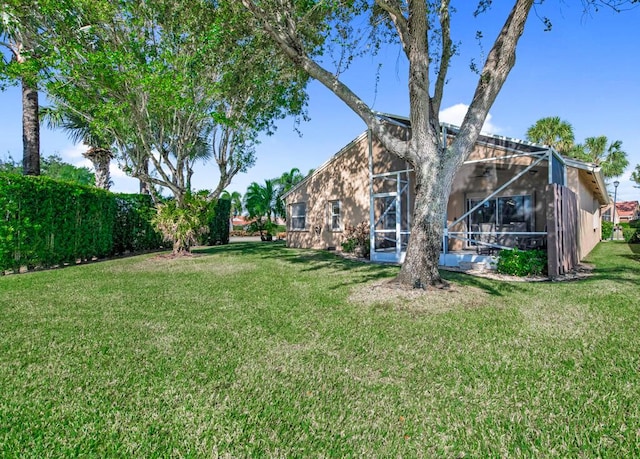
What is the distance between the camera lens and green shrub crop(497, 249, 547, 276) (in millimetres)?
8469

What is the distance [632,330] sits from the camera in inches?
173

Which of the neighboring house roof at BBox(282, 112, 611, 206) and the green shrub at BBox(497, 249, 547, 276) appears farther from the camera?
the neighboring house roof at BBox(282, 112, 611, 206)

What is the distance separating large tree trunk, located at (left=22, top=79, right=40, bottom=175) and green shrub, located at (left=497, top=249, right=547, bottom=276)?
14887mm

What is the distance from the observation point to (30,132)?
11.1 m

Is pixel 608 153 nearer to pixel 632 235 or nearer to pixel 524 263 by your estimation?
pixel 632 235

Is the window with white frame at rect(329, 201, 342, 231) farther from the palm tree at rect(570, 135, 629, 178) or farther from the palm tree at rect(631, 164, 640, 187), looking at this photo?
the palm tree at rect(631, 164, 640, 187)

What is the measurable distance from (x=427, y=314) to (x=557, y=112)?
28034mm

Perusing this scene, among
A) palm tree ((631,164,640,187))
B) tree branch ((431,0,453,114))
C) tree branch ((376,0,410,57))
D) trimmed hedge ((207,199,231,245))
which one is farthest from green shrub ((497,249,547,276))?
palm tree ((631,164,640,187))

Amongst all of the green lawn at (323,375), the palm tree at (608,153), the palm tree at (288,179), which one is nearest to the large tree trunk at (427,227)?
the green lawn at (323,375)

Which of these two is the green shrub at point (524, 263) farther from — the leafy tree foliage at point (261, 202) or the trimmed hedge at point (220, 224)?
the leafy tree foliage at point (261, 202)

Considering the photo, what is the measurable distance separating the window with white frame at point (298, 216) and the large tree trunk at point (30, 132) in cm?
1043

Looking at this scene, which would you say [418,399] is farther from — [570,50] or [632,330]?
[570,50]

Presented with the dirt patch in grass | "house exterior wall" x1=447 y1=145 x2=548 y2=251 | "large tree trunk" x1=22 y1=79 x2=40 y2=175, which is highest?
"large tree trunk" x1=22 y1=79 x2=40 y2=175

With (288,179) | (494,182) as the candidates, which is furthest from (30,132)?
(288,179)
